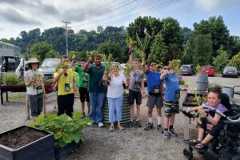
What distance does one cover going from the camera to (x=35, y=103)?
739 cm

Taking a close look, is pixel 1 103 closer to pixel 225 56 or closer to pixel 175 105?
pixel 175 105

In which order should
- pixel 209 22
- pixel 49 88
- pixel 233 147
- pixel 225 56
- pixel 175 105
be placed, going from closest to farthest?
pixel 233 147 → pixel 175 105 → pixel 49 88 → pixel 225 56 → pixel 209 22

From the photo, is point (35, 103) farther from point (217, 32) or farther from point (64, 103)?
point (217, 32)

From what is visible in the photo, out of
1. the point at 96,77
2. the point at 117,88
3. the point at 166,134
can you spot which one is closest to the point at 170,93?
the point at 166,134

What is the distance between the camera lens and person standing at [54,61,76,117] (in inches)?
245

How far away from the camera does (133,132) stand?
20.8 ft

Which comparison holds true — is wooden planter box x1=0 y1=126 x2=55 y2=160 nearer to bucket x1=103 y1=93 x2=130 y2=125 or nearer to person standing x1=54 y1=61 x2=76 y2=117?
person standing x1=54 y1=61 x2=76 y2=117

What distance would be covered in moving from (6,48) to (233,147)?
133 feet

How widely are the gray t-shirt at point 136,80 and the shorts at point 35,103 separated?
8.43 ft

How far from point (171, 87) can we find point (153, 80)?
0.57m

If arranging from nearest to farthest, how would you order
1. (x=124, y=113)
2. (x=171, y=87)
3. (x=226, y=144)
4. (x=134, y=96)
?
(x=226, y=144), (x=171, y=87), (x=134, y=96), (x=124, y=113)

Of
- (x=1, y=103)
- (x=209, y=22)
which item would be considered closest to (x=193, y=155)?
(x=1, y=103)

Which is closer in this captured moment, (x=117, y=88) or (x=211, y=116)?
(x=211, y=116)

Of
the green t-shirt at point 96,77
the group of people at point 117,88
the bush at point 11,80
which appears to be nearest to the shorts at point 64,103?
the group of people at point 117,88
